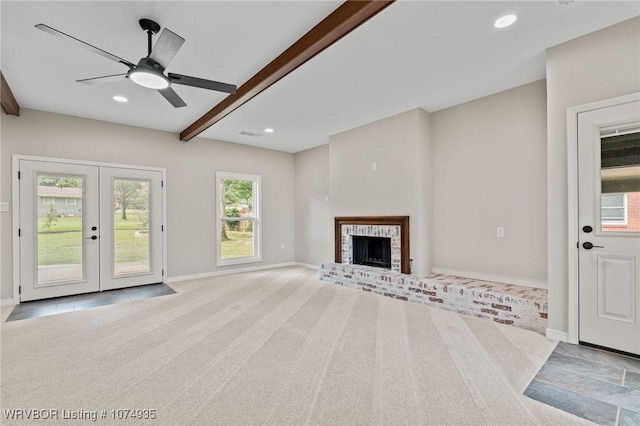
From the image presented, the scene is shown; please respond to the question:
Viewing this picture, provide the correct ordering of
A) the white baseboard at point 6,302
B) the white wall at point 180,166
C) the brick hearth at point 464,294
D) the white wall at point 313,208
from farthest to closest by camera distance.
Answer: the white wall at point 313,208 < the white wall at point 180,166 < the white baseboard at point 6,302 < the brick hearth at point 464,294

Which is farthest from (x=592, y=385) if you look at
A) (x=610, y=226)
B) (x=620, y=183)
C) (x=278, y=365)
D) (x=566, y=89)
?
(x=566, y=89)

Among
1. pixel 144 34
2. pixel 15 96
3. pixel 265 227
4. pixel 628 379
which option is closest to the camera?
pixel 628 379

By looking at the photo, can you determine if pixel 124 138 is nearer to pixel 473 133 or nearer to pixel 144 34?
pixel 144 34

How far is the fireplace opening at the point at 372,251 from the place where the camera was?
5.06 m

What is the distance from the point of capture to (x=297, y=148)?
6.89 meters

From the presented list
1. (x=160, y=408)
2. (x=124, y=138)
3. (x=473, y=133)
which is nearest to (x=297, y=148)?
(x=124, y=138)

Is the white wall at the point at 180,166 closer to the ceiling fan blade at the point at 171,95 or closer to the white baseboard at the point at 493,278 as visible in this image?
the ceiling fan blade at the point at 171,95

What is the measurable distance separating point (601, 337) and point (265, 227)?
5607mm

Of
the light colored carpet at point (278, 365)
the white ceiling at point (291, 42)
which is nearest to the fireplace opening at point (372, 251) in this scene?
the light colored carpet at point (278, 365)

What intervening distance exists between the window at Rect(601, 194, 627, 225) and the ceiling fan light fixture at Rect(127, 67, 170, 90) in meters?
3.95

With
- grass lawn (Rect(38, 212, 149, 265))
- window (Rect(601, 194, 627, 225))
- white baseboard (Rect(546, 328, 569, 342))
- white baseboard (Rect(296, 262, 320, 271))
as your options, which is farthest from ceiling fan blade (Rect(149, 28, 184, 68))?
white baseboard (Rect(296, 262, 320, 271))

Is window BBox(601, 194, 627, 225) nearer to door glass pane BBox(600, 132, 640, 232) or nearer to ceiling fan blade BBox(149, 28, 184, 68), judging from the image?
door glass pane BBox(600, 132, 640, 232)

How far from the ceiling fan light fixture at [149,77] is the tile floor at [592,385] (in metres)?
3.66

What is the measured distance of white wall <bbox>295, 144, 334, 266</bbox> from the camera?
21.3 ft
